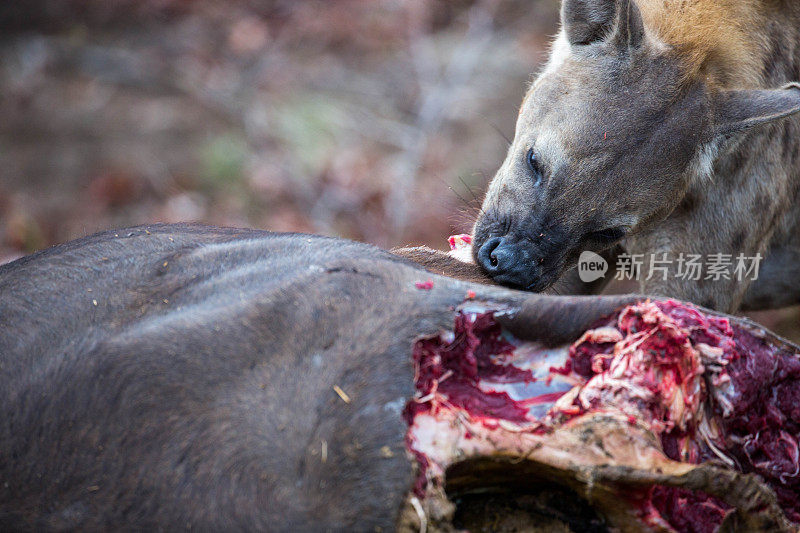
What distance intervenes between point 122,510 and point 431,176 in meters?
4.77

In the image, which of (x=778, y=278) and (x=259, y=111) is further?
(x=259, y=111)

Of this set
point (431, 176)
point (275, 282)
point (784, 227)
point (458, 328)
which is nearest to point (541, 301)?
point (458, 328)

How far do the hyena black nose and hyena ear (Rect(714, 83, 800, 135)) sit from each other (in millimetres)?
960

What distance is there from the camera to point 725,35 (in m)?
3.59

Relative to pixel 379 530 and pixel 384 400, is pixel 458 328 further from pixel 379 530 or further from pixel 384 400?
pixel 379 530

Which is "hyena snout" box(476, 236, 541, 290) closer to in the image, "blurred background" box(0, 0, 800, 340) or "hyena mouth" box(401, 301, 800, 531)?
"hyena mouth" box(401, 301, 800, 531)

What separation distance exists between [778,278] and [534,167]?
191cm

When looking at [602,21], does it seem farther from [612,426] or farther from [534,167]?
[612,426]

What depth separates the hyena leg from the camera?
4.52 metres

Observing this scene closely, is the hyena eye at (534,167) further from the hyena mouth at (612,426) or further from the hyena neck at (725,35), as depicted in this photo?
the hyena mouth at (612,426)

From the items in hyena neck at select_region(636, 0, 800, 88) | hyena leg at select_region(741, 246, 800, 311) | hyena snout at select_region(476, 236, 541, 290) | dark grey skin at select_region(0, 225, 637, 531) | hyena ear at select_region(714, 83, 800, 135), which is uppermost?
hyena neck at select_region(636, 0, 800, 88)

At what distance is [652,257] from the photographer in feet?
12.5

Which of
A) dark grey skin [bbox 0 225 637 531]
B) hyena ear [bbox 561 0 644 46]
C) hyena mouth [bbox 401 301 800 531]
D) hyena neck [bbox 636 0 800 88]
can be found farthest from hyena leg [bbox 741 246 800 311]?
dark grey skin [bbox 0 225 637 531]

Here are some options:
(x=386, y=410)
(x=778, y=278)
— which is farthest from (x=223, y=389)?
(x=778, y=278)
